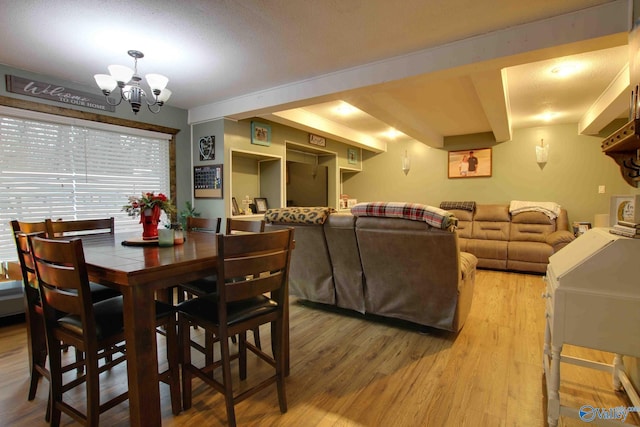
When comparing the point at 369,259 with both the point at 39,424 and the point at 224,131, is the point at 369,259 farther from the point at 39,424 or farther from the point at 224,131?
the point at 224,131

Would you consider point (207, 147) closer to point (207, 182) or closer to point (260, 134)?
point (207, 182)

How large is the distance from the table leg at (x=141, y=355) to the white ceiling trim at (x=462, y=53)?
2.51m

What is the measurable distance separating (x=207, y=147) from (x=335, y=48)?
90.3 inches

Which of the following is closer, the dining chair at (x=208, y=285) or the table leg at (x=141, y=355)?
the table leg at (x=141, y=355)

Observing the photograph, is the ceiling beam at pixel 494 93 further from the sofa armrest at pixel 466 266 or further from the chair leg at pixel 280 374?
the chair leg at pixel 280 374

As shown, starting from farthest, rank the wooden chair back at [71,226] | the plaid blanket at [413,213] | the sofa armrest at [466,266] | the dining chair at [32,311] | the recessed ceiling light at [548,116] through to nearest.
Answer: the recessed ceiling light at [548,116]
the sofa armrest at [466,266]
the plaid blanket at [413,213]
the wooden chair back at [71,226]
the dining chair at [32,311]

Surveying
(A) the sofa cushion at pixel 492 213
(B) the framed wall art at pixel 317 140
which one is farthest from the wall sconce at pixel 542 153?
(B) the framed wall art at pixel 317 140

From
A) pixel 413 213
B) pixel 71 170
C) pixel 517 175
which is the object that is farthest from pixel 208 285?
pixel 517 175

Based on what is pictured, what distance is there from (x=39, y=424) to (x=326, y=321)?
192 centimetres

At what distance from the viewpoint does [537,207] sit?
5.07 m

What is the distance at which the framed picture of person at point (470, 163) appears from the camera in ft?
19.7

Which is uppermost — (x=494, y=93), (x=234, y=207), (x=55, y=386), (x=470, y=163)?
(x=494, y=93)

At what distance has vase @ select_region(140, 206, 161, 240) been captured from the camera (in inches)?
80.1

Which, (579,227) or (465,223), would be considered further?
(465,223)
